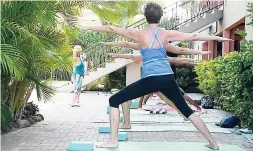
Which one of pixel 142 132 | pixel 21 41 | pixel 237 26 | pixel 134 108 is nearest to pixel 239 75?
pixel 142 132

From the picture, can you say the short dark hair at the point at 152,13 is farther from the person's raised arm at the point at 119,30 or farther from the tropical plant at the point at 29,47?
the tropical plant at the point at 29,47

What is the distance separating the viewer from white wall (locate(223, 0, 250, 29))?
11.8 meters

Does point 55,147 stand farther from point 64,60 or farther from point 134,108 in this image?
point 134,108

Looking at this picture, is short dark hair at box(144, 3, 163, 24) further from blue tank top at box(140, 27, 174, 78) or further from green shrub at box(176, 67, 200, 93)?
green shrub at box(176, 67, 200, 93)

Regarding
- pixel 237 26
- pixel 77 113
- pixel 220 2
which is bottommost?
pixel 77 113

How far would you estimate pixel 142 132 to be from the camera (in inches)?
262

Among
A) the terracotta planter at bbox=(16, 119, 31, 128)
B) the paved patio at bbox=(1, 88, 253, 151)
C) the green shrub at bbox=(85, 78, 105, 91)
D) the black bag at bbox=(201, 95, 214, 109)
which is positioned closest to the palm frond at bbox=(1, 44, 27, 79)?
the paved patio at bbox=(1, 88, 253, 151)

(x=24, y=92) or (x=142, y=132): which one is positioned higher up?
(x=24, y=92)

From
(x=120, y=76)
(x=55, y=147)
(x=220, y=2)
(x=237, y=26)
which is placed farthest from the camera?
(x=120, y=76)

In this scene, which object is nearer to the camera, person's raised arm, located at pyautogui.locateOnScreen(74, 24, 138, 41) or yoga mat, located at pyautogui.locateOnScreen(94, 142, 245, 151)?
person's raised arm, located at pyautogui.locateOnScreen(74, 24, 138, 41)

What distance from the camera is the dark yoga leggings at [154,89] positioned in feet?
15.9

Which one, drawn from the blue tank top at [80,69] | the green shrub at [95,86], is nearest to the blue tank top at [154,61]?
the blue tank top at [80,69]

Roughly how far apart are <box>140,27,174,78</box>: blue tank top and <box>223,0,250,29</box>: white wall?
22.8ft

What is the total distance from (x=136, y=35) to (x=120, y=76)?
1393 cm
